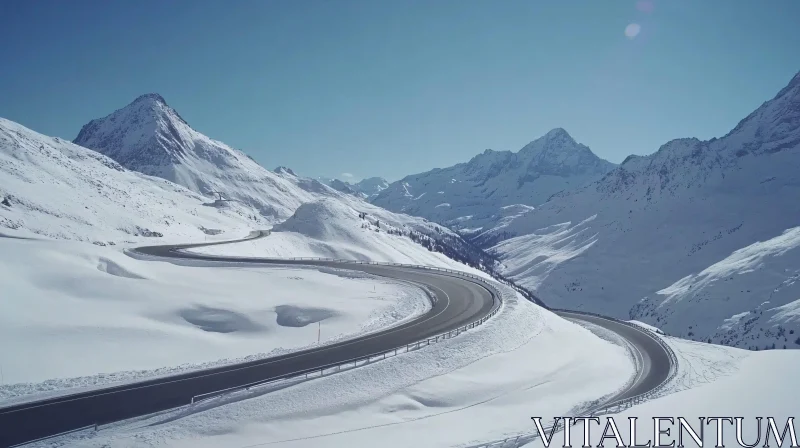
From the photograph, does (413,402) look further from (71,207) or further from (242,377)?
(71,207)

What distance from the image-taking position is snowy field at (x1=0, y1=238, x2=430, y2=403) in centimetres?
2605

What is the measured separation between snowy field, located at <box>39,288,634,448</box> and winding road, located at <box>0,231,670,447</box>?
1702 mm

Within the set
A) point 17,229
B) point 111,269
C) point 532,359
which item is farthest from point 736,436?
point 17,229

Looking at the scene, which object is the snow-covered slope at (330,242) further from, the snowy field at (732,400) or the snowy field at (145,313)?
the snowy field at (732,400)

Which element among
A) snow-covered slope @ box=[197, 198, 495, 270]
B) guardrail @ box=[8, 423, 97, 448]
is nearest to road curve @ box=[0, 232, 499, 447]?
guardrail @ box=[8, 423, 97, 448]

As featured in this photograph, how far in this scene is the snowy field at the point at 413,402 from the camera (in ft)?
65.2

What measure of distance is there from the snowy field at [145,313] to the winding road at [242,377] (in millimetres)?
1777

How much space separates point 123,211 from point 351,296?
7309 centimetres

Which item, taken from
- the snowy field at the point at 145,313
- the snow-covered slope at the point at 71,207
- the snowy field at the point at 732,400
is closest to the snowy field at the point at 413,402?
the snowy field at the point at 732,400

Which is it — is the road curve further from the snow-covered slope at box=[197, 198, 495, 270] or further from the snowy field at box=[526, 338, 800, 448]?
the snow-covered slope at box=[197, 198, 495, 270]

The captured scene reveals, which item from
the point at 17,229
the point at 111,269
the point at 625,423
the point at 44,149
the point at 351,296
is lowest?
the point at 625,423

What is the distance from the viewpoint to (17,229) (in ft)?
199

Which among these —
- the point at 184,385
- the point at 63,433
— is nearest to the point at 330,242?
the point at 184,385

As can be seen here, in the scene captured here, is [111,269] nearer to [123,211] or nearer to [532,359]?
[532,359]
